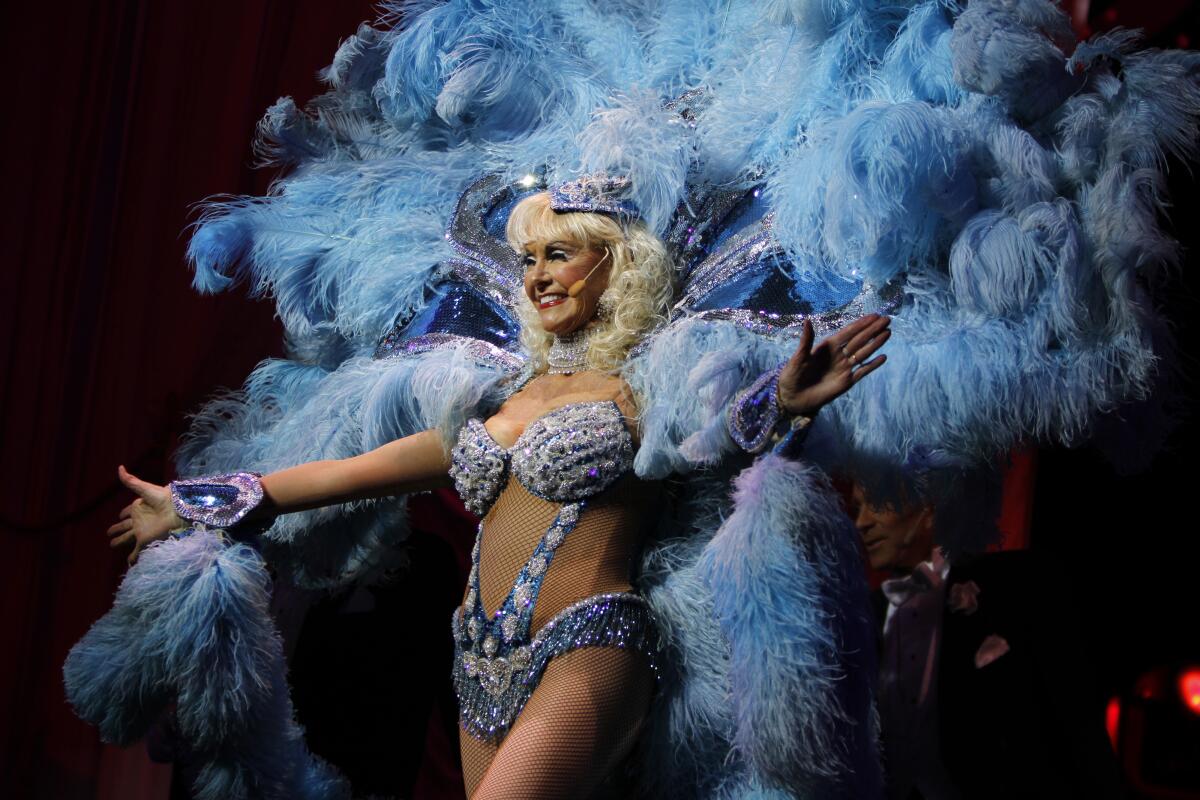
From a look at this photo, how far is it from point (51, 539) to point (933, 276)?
7.83 ft

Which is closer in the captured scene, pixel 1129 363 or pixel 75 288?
pixel 1129 363

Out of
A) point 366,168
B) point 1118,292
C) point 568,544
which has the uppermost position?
point 1118,292

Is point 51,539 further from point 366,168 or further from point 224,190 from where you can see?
point 366,168

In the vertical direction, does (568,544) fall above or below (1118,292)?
below

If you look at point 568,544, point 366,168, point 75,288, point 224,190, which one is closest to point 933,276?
point 568,544

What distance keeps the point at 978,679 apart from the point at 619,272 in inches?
65.7

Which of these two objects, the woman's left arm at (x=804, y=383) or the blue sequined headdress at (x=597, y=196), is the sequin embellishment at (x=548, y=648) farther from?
the blue sequined headdress at (x=597, y=196)

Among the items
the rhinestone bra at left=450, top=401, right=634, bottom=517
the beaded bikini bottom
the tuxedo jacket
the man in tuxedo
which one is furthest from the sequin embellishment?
the tuxedo jacket

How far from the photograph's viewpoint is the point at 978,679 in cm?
318

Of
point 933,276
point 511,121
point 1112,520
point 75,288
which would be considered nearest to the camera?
point 933,276

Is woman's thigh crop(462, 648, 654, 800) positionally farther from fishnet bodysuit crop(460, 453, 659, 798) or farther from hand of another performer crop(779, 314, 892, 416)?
hand of another performer crop(779, 314, 892, 416)

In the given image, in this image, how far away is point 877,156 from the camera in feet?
6.64

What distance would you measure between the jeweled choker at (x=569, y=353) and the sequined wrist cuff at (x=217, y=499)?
27.0 inches

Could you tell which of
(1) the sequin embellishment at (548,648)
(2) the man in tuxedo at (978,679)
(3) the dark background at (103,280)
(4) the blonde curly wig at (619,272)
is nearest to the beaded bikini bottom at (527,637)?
(1) the sequin embellishment at (548,648)
